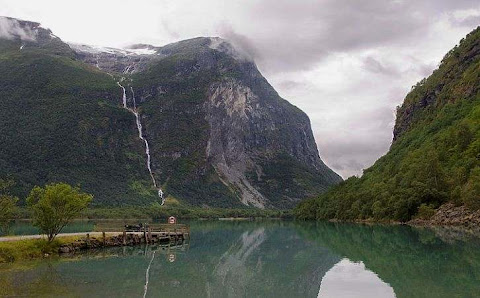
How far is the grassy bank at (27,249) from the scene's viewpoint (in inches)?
1518

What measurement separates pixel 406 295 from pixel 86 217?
135 m

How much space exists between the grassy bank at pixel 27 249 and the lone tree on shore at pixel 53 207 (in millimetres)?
901

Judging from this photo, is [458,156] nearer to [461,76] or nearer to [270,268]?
[461,76]

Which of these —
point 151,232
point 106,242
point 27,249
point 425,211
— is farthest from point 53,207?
point 425,211

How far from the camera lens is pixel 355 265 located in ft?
114

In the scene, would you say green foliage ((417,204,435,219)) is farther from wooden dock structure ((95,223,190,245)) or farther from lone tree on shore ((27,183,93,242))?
lone tree on shore ((27,183,93,242))

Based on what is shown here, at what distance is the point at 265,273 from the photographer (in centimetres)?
3303

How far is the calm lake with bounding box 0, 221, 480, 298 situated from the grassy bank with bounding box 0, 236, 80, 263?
6.20 ft

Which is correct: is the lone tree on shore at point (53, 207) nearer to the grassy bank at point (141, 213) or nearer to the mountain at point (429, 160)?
the mountain at point (429, 160)

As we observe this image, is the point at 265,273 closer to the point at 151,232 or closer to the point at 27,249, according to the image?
the point at 27,249

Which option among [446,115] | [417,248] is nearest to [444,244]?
[417,248]

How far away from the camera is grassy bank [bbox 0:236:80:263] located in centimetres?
3856

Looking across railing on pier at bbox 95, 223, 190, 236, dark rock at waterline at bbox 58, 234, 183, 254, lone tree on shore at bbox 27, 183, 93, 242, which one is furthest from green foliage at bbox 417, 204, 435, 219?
lone tree on shore at bbox 27, 183, 93, 242

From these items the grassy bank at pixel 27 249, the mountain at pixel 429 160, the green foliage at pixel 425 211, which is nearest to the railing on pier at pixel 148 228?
the grassy bank at pixel 27 249
